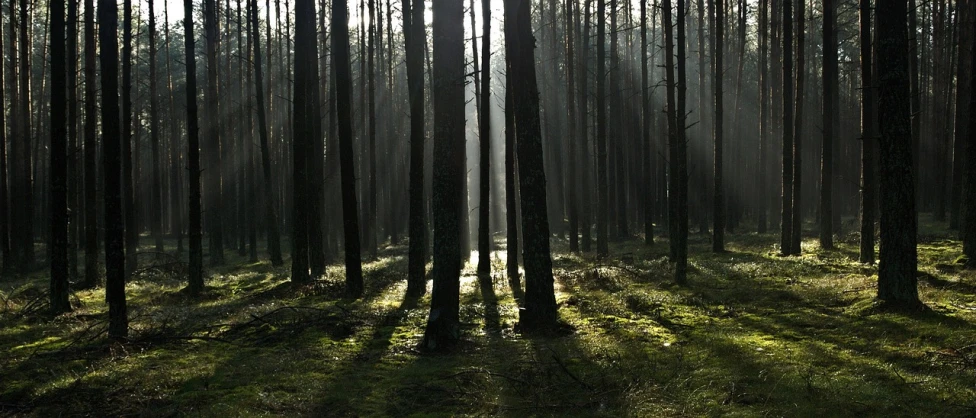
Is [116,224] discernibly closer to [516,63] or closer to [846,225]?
[516,63]

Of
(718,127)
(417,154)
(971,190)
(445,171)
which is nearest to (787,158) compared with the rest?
(718,127)

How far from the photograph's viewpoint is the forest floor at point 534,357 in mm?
6543

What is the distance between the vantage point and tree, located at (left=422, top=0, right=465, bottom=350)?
30.9 ft

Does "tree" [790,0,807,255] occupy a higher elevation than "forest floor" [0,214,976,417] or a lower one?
higher

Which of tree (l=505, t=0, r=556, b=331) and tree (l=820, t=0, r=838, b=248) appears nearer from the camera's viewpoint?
tree (l=505, t=0, r=556, b=331)

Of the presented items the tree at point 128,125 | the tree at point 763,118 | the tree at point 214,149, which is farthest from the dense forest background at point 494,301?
the tree at point 763,118

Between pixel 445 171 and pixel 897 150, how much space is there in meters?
6.61

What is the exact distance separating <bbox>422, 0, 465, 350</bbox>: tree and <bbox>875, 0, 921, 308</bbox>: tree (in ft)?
20.4

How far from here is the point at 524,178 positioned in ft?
34.8

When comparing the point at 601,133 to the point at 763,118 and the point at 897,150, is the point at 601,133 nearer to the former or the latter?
the point at 763,118

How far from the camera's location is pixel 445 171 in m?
9.57

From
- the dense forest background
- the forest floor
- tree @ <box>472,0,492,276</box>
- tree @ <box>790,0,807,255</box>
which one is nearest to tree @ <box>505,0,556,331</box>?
the dense forest background

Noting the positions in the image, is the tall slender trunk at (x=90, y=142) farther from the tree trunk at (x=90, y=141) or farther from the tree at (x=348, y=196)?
the tree at (x=348, y=196)

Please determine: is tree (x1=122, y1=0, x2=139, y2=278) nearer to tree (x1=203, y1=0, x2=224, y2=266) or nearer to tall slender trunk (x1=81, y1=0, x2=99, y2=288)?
tall slender trunk (x1=81, y1=0, x2=99, y2=288)
